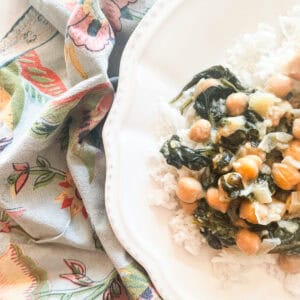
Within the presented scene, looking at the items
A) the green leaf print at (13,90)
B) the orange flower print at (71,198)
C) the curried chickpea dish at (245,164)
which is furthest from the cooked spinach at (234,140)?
the green leaf print at (13,90)

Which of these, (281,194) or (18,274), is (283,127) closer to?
(281,194)

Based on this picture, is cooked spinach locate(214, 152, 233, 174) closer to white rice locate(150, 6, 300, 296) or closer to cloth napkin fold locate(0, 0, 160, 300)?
white rice locate(150, 6, 300, 296)

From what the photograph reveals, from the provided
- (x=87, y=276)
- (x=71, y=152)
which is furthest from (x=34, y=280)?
(x=71, y=152)

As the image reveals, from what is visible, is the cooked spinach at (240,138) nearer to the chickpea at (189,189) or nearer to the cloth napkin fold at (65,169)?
the chickpea at (189,189)

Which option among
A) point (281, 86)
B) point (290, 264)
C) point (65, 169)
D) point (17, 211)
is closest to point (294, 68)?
point (281, 86)

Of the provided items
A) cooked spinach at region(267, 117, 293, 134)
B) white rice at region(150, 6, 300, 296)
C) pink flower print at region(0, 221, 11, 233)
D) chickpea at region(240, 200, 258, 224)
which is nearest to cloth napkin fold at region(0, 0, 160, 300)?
pink flower print at region(0, 221, 11, 233)

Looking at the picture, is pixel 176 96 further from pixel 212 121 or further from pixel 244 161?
pixel 244 161
